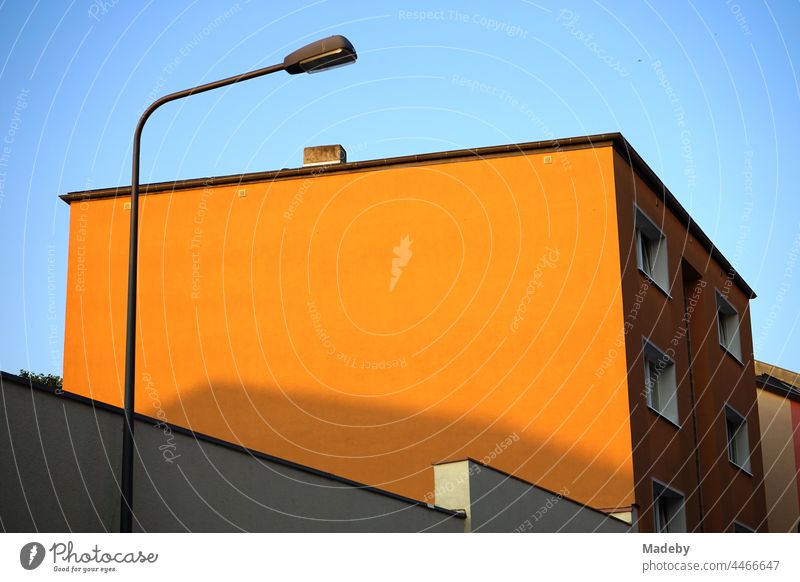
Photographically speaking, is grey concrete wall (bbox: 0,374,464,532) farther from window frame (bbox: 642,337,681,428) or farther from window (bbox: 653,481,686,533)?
window (bbox: 653,481,686,533)

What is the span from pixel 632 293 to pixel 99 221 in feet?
42.6

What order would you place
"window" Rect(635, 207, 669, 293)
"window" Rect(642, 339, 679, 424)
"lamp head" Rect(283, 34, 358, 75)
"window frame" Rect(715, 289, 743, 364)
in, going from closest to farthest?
"lamp head" Rect(283, 34, 358, 75)
"window" Rect(642, 339, 679, 424)
"window" Rect(635, 207, 669, 293)
"window frame" Rect(715, 289, 743, 364)

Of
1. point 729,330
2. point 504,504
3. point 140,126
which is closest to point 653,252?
point 729,330

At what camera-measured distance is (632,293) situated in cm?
2483

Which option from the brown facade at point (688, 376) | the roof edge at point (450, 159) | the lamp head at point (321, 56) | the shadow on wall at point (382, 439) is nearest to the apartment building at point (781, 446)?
the brown facade at point (688, 376)

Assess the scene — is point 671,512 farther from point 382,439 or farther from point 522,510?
point 522,510

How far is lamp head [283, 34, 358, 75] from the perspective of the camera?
1435cm

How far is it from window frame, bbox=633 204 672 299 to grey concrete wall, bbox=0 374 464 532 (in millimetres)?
11388

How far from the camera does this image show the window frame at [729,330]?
109ft

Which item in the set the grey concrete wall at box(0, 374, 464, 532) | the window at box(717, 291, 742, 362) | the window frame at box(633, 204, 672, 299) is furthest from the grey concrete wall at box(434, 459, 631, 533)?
the window at box(717, 291, 742, 362)

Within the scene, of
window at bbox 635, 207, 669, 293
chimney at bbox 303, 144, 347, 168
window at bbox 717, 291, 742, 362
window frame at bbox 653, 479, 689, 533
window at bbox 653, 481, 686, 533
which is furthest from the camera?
window at bbox 717, 291, 742, 362

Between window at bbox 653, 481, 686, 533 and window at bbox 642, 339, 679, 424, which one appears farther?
window at bbox 653, 481, 686, 533

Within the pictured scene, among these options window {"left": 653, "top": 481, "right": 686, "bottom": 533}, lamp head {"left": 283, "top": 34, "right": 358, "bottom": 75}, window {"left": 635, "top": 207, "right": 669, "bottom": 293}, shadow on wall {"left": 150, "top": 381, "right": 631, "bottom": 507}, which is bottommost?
window {"left": 653, "top": 481, "right": 686, "bottom": 533}
